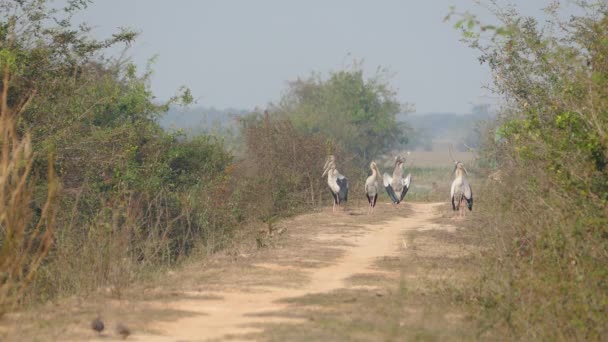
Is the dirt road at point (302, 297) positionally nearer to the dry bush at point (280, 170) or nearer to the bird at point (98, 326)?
the bird at point (98, 326)

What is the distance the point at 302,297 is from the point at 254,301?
1.74 feet

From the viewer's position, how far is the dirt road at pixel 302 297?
969cm

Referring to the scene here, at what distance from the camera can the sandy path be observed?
9.66 metres

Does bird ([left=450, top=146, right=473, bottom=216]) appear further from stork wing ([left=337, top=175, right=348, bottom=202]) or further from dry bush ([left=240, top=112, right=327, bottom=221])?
dry bush ([left=240, top=112, right=327, bottom=221])

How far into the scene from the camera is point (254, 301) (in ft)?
37.4

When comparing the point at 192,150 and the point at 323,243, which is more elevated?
the point at 192,150

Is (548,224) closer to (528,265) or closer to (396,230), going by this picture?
(528,265)

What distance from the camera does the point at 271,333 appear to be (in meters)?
9.48

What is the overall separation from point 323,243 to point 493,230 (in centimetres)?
347

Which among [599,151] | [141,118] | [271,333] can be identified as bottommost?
[271,333]

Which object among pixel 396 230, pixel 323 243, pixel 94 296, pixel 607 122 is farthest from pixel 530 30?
pixel 94 296

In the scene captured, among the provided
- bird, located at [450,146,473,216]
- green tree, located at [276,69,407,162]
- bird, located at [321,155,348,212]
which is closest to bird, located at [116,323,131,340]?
bird, located at [450,146,473,216]

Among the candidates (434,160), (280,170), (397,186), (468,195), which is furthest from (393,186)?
(434,160)

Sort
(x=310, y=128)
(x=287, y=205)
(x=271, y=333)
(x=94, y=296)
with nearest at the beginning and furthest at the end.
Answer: (x=271, y=333), (x=94, y=296), (x=287, y=205), (x=310, y=128)
